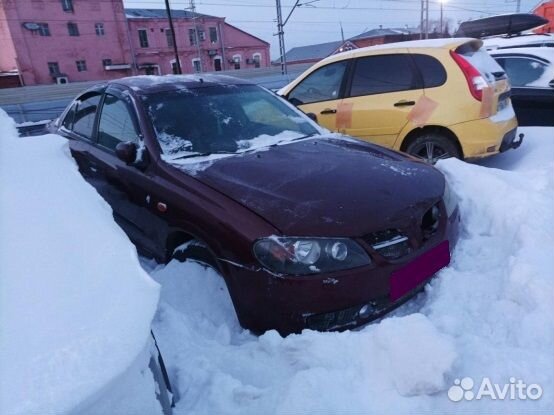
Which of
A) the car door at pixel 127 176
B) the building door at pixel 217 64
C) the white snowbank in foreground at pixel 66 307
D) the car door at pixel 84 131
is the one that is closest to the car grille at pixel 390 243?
the white snowbank in foreground at pixel 66 307

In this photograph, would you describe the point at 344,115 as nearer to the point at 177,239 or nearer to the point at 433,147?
the point at 433,147

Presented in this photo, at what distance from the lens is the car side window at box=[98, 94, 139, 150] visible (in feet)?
10.0

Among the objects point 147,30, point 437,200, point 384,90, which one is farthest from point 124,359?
point 147,30

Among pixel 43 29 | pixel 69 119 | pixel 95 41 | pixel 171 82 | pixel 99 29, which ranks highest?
pixel 43 29

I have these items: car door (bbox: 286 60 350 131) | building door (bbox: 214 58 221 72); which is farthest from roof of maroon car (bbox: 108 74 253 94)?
building door (bbox: 214 58 221 72)

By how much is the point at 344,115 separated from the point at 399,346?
3818 millimetres

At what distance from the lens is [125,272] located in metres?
1.32

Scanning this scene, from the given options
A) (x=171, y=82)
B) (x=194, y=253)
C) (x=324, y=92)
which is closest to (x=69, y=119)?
(x=171, y=82)

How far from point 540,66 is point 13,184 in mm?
6377

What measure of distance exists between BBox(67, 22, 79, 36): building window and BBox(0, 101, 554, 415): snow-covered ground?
39.3 meters

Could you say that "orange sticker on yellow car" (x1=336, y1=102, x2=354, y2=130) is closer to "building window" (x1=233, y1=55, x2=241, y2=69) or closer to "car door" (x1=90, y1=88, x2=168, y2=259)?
"car door" (x1=90, y1=88, x2=168, y2=259)

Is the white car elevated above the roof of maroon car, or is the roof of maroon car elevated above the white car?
the roof of maroon car

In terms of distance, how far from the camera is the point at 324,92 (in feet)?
17.6

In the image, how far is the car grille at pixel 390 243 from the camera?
2.08 m
